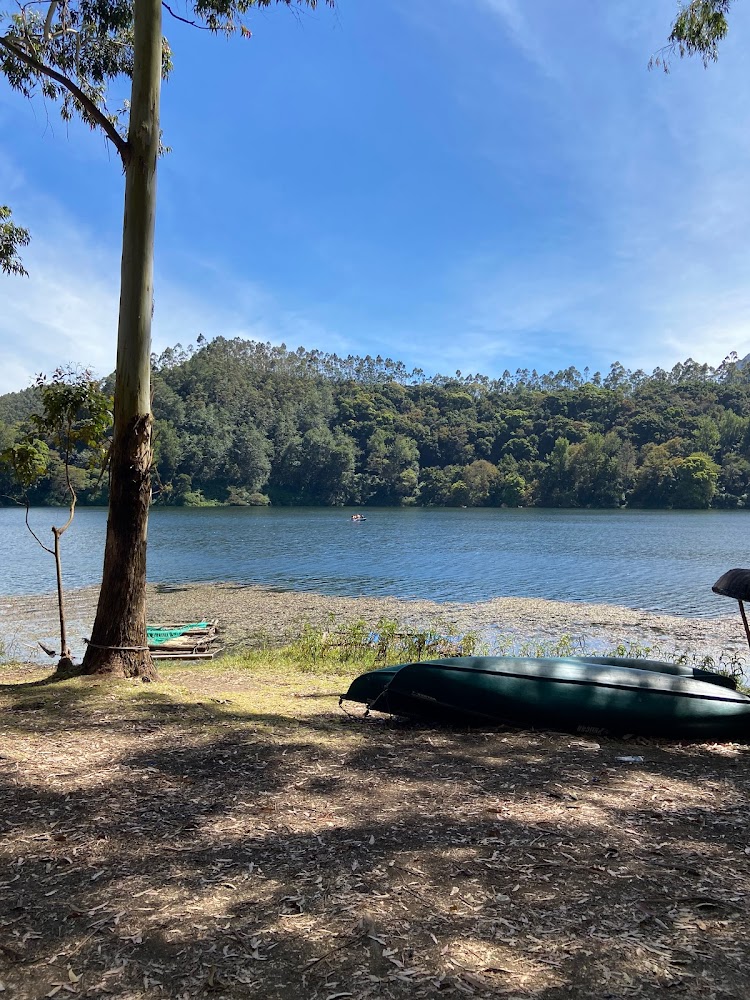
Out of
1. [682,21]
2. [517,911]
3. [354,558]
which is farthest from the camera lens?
[354,558]

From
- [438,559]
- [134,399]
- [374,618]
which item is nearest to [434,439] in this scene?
[438,559]

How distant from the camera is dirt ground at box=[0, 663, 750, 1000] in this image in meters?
2.29

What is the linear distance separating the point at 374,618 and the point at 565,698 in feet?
40.2

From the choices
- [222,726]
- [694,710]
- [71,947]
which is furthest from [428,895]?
[694,710]

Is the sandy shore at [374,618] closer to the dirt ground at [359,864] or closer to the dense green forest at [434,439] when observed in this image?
the dirt ground at [359,864]

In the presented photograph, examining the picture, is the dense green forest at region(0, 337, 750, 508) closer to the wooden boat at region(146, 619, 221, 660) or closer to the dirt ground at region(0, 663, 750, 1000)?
the wooden boat at region(146, 619, 221, 660)

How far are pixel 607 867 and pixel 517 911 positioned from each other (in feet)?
2.22

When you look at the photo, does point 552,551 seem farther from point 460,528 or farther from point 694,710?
point 694,710

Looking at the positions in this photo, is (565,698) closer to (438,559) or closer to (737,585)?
(737,585)

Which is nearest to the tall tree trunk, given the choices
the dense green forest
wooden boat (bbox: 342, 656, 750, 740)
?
wooden boat (bbox: 342, 656, 750, 740)

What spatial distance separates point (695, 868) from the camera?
313cm

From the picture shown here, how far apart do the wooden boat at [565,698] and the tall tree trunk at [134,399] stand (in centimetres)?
245

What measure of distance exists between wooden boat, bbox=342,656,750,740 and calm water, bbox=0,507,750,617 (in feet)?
46.7

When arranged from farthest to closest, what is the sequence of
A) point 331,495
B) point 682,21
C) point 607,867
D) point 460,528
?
point 331,495 → point 460,528 → point 682,21 → point 607,867
